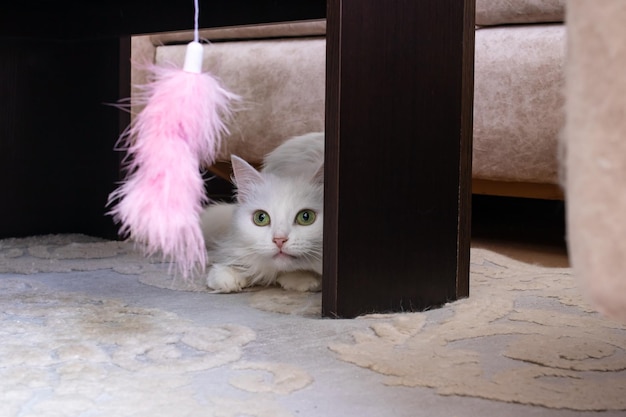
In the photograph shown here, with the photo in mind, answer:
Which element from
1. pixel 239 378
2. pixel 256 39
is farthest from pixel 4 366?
pixel 256 39

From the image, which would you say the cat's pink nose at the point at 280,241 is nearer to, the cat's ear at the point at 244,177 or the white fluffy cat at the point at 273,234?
the white fluffy cat at the point at 273,234

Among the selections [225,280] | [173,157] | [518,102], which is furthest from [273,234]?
[518,102]

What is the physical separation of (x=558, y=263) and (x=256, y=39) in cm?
117

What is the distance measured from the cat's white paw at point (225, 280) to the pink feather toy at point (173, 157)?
57 centimetres

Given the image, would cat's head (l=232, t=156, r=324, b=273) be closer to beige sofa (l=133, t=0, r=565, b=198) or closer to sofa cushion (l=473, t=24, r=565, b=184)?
beige sofa (l=133, t=0, r=565, b=198)

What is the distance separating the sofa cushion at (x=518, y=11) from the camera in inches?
71.7

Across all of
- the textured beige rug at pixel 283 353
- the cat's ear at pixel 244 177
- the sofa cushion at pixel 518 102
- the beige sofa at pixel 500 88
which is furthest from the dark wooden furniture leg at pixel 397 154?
the sofa cushion at pixel 518 102

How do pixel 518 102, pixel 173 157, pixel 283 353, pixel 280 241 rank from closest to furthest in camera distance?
1. pixel 173 157
2. pixel 283 353
3. pixel 280 241
4. pixel 518 102

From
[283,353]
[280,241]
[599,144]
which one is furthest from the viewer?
[280,241]

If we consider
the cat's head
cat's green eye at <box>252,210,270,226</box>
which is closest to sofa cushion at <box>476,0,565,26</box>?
the cat's head

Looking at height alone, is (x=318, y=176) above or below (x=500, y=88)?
below

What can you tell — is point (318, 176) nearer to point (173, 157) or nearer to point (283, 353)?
point (283, 353)

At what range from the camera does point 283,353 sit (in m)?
0.95

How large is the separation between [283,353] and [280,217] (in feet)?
1.38
